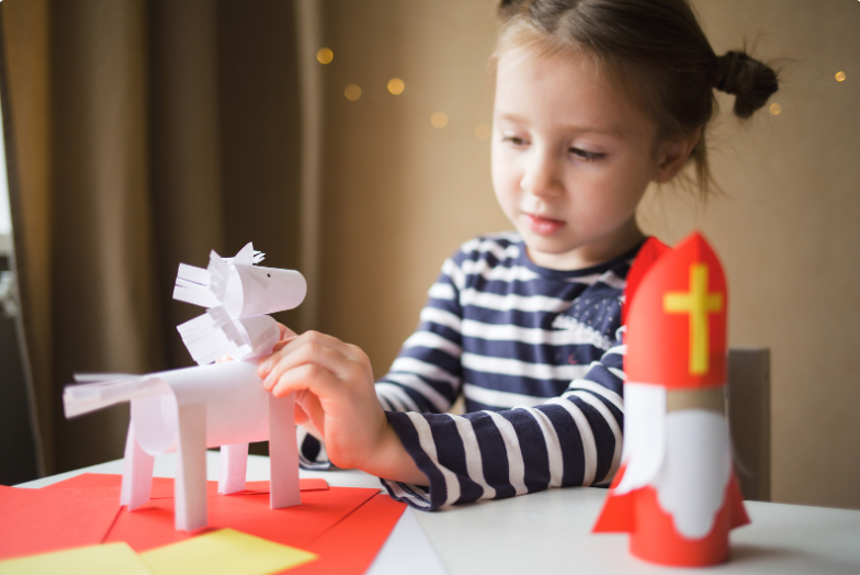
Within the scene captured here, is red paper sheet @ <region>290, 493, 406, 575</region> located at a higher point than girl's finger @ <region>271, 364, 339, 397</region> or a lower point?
lower

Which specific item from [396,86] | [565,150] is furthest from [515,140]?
[396,86]

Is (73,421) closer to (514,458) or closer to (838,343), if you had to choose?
(514,458)

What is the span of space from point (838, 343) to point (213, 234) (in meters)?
1.10

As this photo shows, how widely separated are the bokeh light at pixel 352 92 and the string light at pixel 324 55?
2.8 inches

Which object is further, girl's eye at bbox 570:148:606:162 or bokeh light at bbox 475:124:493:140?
bokeh light at bbox 475:124:493:140

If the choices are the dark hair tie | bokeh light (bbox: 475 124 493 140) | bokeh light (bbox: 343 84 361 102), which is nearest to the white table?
the dark hair tie

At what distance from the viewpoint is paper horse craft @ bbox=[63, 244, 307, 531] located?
0.40m

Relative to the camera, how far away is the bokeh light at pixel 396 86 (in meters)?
1.20

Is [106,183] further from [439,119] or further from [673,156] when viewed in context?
[673,156]

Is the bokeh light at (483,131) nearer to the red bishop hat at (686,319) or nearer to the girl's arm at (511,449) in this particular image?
the girl's arm at (511,449)

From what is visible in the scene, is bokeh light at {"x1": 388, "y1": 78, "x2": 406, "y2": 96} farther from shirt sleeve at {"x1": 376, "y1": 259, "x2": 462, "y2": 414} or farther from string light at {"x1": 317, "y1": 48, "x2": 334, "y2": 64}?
shirt sleeve at {"x1": 376, "y1": 259, "x2": 462, "y2": 414}

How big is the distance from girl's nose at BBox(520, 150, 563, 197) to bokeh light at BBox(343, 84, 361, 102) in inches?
25.7

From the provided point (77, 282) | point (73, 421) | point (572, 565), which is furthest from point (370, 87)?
point (572, 565)

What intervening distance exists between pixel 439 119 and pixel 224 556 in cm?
99
